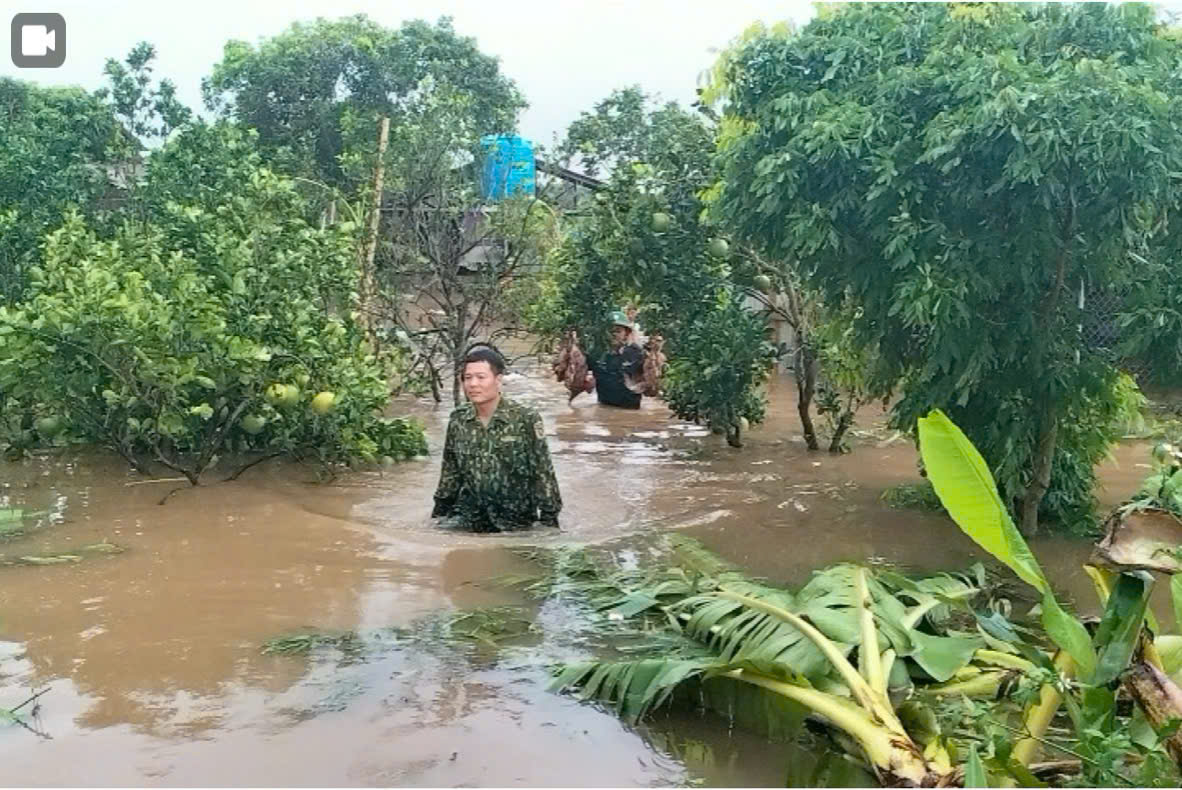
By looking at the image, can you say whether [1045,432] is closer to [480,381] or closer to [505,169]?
[480,381]

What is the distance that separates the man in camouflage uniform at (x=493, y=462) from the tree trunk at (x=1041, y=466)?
2.87m

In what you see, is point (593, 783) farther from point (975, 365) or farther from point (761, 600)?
point (975, 365)

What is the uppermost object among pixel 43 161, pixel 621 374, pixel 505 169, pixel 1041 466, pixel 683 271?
pixel 505 169

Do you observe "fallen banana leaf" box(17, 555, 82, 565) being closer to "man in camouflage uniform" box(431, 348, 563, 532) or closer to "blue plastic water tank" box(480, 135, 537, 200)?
"man in camouflage uniform" box(431, 348, 563, 532)

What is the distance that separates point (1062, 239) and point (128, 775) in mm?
5364

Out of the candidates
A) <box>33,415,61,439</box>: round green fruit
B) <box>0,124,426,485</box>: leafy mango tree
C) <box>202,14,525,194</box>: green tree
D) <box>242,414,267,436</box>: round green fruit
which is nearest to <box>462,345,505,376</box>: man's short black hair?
<box>0,124,426,485</box>: leafy mango tree

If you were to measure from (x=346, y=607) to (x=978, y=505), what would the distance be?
3.32 metres

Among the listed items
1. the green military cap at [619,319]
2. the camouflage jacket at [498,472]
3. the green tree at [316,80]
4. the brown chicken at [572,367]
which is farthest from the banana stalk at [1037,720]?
the green tree at [316,80]

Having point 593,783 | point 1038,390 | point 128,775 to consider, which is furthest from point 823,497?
point 128,775

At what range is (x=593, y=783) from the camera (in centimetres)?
379

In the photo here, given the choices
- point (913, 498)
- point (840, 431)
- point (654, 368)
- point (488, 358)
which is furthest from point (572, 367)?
point (488, 358)

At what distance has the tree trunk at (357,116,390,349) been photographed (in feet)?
40.0

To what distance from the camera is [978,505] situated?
342cm

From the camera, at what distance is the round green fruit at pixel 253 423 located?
344 inches
